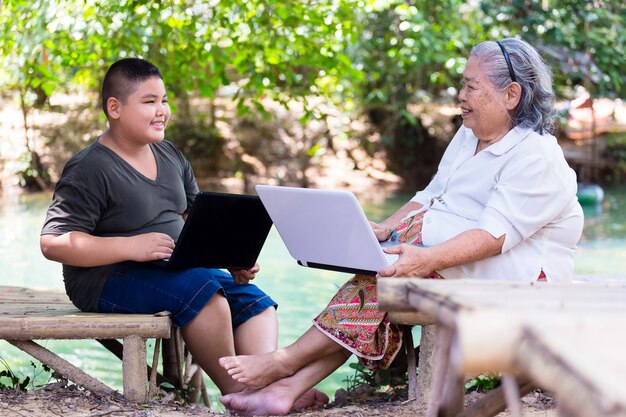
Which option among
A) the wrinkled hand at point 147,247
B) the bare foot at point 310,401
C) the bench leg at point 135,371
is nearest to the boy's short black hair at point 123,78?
the wrinkled hand at point 147,247

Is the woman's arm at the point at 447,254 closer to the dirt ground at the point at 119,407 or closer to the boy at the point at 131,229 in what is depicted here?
the dirt ground at the point at 119,407

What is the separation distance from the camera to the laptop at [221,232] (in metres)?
3.10

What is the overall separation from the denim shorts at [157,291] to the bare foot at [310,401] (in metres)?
0.48

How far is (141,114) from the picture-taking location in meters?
3.31

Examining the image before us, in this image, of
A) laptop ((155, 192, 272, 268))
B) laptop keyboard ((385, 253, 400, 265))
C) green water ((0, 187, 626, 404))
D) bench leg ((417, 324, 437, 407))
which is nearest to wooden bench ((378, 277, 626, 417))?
laptop keyboard ((385, 253, 400, 265))

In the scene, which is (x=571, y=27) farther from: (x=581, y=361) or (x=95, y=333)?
(x=581, y=361)

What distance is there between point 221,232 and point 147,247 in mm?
259

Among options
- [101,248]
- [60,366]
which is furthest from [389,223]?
[60,366]

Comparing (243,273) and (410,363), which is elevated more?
(243,273)

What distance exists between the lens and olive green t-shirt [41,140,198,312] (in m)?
3.13

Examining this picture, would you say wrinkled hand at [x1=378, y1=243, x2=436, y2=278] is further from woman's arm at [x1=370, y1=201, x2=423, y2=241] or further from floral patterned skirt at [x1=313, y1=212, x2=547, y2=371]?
woman's arm at [x1=370, y1=201, x2=423, y2=241]

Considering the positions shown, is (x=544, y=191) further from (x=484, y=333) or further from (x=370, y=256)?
(x=484, y=333)

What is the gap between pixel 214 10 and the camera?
5.50 m

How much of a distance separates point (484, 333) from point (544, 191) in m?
1.53
